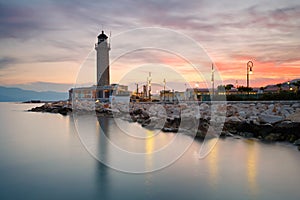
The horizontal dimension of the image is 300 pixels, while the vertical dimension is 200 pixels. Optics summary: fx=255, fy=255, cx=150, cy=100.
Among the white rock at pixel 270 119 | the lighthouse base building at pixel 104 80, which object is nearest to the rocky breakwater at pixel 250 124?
the white rock at pixel 270 119

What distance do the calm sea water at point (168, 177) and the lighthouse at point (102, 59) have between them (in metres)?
A: 28.2

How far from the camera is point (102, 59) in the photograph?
35531 mm

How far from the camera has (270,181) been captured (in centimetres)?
465

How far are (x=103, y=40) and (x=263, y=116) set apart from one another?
99.9ft

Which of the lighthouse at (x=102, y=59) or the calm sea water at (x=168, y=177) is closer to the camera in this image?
the calm sea water at (x=168, y=177)

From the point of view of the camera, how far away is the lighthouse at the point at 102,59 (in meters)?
35.1

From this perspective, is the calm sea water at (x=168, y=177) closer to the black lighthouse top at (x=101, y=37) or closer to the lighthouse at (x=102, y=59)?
the lighthouse at (x=102, y=59)

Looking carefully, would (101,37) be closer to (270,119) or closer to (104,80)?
(104,80)

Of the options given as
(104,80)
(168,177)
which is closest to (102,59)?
(104,80)

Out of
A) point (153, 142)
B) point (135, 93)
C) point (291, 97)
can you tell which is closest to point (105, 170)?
point (153, 142)

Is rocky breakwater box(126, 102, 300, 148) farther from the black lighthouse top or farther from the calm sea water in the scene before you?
the black lighthouse top

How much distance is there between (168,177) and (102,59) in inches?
1267

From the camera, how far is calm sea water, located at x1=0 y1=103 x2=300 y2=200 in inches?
162

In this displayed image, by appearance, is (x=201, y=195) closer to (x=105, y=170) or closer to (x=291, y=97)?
(x=105, y=170)
